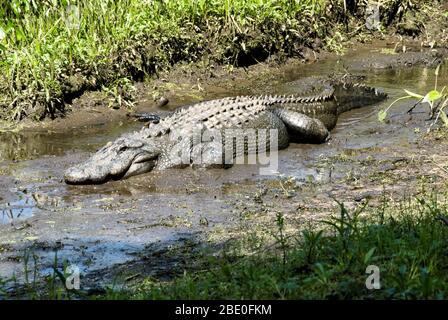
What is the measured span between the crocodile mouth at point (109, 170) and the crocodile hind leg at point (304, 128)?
1731mm

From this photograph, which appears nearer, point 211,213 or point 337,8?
point 211,213

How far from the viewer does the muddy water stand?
5.85 metres

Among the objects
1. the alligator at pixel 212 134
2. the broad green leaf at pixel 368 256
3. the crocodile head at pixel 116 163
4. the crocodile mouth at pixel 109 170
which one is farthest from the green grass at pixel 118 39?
the broad green leaf at pixel 368 256

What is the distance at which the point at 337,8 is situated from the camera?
1297 cm

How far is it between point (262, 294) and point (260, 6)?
26.8ft

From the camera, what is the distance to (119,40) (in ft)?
34.1

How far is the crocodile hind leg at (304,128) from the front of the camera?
29.3 feet

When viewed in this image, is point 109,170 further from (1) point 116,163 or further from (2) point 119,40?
(2) point 119,40

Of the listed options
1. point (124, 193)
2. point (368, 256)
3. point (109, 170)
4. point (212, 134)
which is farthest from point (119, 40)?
point (368, 256)

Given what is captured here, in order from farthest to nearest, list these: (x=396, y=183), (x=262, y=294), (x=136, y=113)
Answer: (x=136, y=113) → (x=396, y=183) → (x=262, y=294)

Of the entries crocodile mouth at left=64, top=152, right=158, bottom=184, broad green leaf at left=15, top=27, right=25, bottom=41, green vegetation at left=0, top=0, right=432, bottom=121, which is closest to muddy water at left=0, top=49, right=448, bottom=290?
crocodile mouth at left=64, top=152, right=158, bottom=184

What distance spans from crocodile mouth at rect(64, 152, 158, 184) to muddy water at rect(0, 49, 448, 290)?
90mm

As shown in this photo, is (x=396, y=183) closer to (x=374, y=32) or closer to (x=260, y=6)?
(x=260, y=6)

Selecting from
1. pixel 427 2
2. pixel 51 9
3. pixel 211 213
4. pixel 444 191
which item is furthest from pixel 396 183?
pixel 427 2
